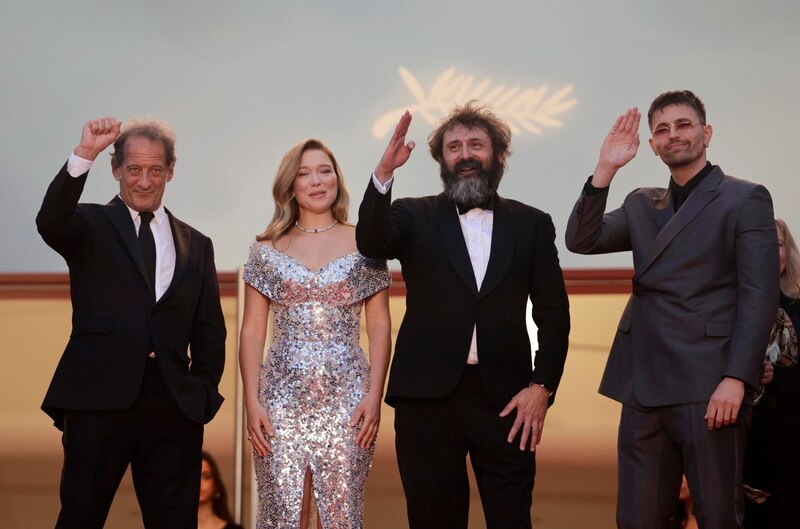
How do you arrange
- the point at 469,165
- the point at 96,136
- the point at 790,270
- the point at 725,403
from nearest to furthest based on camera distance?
the point at 725,403 → the point at 96,136 → the point at 469,165 → the point at 790,270

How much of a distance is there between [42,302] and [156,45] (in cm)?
121

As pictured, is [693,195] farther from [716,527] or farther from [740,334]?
[716,527]

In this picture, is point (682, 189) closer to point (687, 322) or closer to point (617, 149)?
point (617, 149)

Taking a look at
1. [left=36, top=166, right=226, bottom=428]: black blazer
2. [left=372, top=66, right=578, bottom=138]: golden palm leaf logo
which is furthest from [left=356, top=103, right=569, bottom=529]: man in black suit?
[left=372, top=66, right=578, bottom=138]: golden palm leaf logo

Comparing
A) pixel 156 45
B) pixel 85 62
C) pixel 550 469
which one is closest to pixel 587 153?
A: pixel 550 469

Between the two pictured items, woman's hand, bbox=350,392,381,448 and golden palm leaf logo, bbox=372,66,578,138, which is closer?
woman's hand, bbox=350,392,381,448

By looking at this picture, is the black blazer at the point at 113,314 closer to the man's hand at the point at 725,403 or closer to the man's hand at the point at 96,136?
the man's hand at the point at 96,136

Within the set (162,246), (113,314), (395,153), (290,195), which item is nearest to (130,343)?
(113,314)

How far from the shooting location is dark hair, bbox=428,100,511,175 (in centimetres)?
312

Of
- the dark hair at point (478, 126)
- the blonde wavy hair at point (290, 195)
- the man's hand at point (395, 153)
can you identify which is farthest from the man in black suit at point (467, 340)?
the blonde wavy hair at point (290, 195)

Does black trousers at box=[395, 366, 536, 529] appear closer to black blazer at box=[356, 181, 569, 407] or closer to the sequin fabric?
black blazer at box=[356, 181, 569, 407]

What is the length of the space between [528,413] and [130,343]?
1.08 meters

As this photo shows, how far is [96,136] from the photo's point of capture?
9.23ft

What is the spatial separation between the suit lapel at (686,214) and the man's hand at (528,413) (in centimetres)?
45
